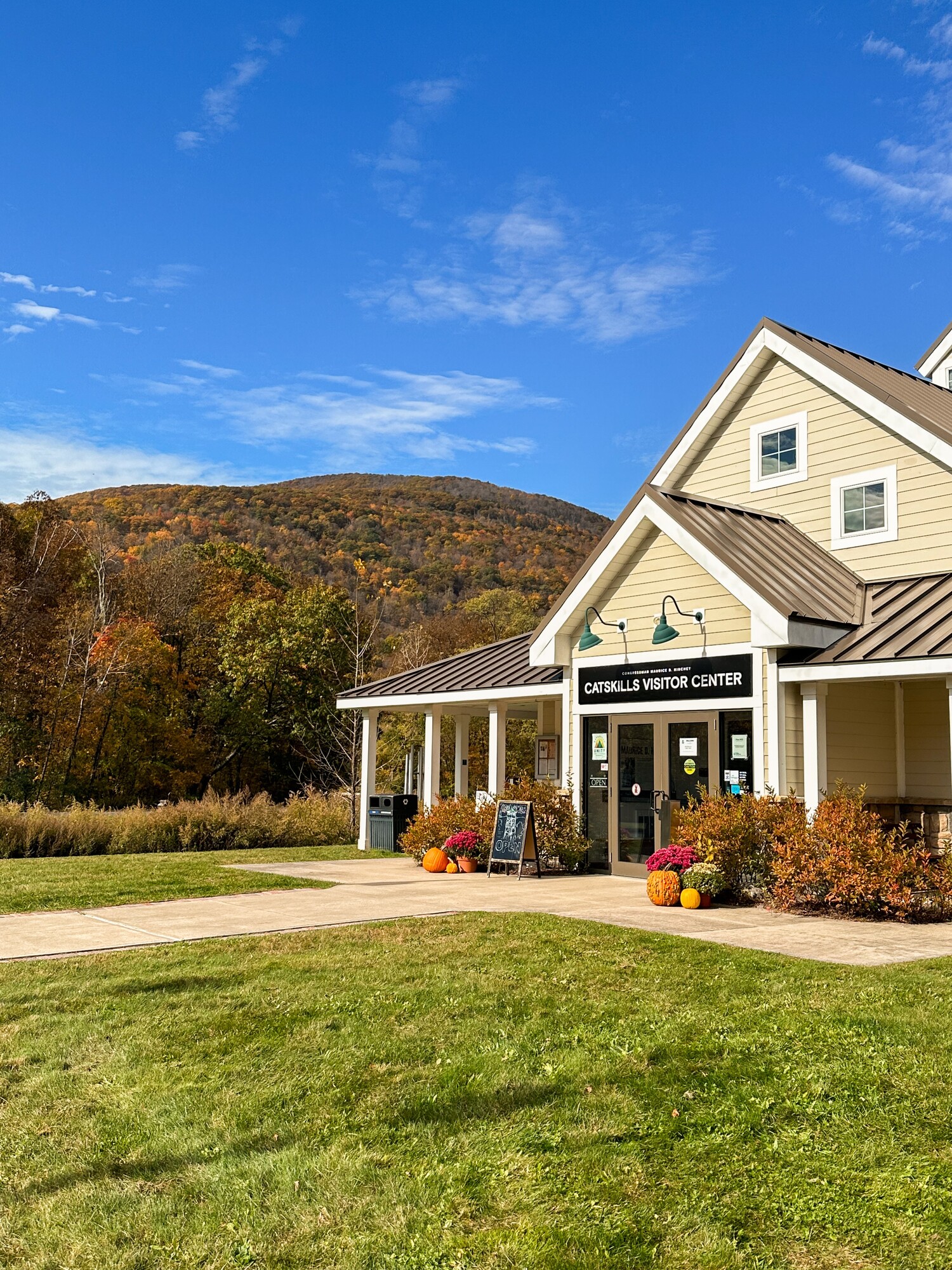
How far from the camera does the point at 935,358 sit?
2334 centimetres

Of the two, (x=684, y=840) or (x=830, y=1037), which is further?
(x=684, y=840)

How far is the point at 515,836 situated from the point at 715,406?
778cm

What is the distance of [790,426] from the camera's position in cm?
1745

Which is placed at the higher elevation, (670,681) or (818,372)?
(818,372)

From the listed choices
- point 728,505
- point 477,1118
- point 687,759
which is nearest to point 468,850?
point 687,759

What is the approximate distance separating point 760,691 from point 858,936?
4.66 m

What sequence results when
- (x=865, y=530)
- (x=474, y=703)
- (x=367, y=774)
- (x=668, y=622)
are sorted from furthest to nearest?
1. (x=367, y=774)
2. (x=474, y=703)
3. (x=865, y=530)
4. (x=668, y=622)

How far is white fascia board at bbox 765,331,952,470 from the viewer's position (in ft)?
49.8

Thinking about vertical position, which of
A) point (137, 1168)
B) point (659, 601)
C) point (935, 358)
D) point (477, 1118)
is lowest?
point (137, 1168)

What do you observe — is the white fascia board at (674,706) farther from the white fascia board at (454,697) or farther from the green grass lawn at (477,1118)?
the green grass lawn at (477,1118)

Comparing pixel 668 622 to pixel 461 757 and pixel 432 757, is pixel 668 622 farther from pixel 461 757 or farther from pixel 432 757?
pixel 461 757

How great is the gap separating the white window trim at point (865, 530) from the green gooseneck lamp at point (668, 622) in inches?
103

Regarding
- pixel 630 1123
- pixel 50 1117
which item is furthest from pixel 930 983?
pixel 50 1117

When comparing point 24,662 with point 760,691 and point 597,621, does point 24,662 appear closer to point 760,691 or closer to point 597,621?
point 597,621
